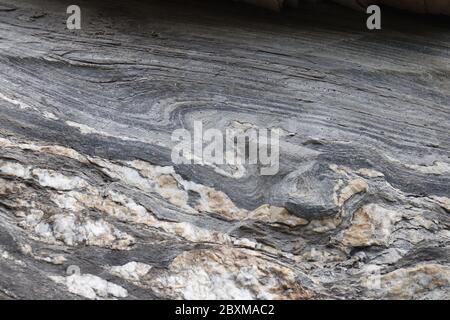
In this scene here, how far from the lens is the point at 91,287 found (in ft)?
10.2

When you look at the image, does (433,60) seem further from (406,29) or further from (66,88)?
(66,88)

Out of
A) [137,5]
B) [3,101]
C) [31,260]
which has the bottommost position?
[31,260]

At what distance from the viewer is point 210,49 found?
14.1ft

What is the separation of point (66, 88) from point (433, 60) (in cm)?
267

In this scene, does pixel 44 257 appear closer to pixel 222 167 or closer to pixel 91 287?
pixel 91 287

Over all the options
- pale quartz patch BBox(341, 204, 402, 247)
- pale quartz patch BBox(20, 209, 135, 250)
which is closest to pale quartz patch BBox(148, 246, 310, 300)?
pale quartz patch BBox(20, 209, 135, 250)

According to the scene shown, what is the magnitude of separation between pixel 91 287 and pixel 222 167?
1.06 m

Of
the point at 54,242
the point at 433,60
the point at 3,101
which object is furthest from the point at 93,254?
the point at 433,60

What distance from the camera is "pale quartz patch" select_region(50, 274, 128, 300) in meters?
3.07

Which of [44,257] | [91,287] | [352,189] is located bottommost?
[91,287]

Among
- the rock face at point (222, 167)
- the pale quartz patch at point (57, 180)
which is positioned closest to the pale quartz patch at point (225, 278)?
the rock face at point (222, 167)

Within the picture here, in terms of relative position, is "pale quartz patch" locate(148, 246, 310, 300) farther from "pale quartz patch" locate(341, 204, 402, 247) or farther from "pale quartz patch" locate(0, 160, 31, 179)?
"pale quartz patch" locate(0, 160, 31, 179)

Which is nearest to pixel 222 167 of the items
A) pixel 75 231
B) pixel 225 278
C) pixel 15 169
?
pixel 225 278

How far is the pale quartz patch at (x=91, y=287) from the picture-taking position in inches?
121
